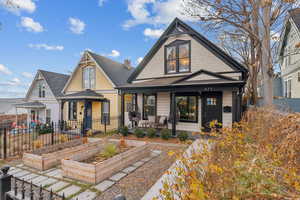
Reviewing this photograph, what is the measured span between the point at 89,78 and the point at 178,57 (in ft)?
28.5

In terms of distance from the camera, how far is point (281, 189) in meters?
1.33

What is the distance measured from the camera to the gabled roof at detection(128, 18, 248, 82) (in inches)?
337

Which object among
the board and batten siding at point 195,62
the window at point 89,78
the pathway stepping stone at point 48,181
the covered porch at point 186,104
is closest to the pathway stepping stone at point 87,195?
the pathway stepping stone at point 48,181

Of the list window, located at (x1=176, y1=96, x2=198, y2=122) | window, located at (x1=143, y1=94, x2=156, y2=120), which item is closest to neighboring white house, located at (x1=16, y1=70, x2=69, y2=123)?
window, located at (x1=143, y1=94, x2=156, y2=120)

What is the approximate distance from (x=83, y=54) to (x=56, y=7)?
12.8 ft

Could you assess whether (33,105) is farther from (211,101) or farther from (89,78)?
(211,101)

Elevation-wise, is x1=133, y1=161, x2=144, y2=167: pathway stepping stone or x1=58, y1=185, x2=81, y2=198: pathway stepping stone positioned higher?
x1=58, y1=185, x2=81, y2=198: pathway stepping stone

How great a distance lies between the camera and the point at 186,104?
970cm

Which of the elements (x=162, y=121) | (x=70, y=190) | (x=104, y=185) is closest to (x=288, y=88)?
(x=162, y=121)

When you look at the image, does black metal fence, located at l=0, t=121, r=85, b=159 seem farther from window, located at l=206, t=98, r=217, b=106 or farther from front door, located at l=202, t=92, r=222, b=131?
window, located at l=206, t=98, r=217, b=106

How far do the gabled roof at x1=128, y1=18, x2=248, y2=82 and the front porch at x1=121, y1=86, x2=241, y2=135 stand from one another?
1661mm

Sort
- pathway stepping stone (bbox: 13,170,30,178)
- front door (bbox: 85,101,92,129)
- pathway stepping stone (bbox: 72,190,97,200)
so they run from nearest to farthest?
pathway stepping stone (bbox: 72,190,97,200) < pathway stepping stone (bbox: 13,170,30,178) < front door (bbox: 85,101,92,129)

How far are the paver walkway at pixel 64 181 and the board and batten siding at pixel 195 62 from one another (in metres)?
7.25

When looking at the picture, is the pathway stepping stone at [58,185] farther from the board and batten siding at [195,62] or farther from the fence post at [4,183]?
the board and batten siding at [195,62]
